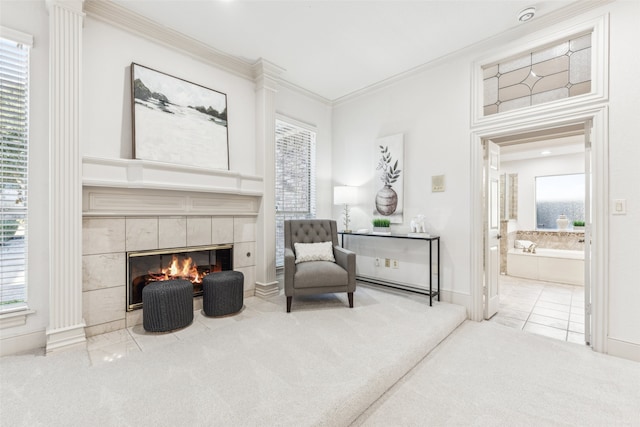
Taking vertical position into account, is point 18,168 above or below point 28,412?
above

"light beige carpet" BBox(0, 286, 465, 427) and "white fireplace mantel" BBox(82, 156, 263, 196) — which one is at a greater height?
"white fireplace mantel" BBox(82, 156, 263, 196)

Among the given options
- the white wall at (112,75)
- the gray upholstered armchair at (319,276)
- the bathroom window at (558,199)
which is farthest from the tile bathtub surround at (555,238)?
the white wall at (112,75)

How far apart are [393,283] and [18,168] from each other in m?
→ 3.84

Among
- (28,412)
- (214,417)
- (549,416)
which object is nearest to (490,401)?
(549,416)

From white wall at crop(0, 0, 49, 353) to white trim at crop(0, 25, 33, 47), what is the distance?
34 millimetres

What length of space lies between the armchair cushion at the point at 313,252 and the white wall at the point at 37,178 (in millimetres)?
2213

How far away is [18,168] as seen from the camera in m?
2.11

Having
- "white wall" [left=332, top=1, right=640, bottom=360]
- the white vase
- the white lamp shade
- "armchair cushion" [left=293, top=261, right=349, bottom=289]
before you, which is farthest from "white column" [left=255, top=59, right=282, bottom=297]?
the white vase

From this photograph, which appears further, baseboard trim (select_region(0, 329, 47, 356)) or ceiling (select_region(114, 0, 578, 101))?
ceiling (select_region(114, 0, 578, 101))

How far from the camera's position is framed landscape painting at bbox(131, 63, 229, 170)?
8.50 ft

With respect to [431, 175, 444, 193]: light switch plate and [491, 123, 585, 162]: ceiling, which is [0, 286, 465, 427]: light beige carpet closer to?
[431, 175, 444, 193]: light switch plate

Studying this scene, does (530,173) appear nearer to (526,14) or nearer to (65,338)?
(526,14)

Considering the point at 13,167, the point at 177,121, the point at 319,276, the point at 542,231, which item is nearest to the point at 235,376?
the point at 319,276

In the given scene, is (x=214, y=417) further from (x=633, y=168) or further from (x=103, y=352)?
(x=633, y=168)
